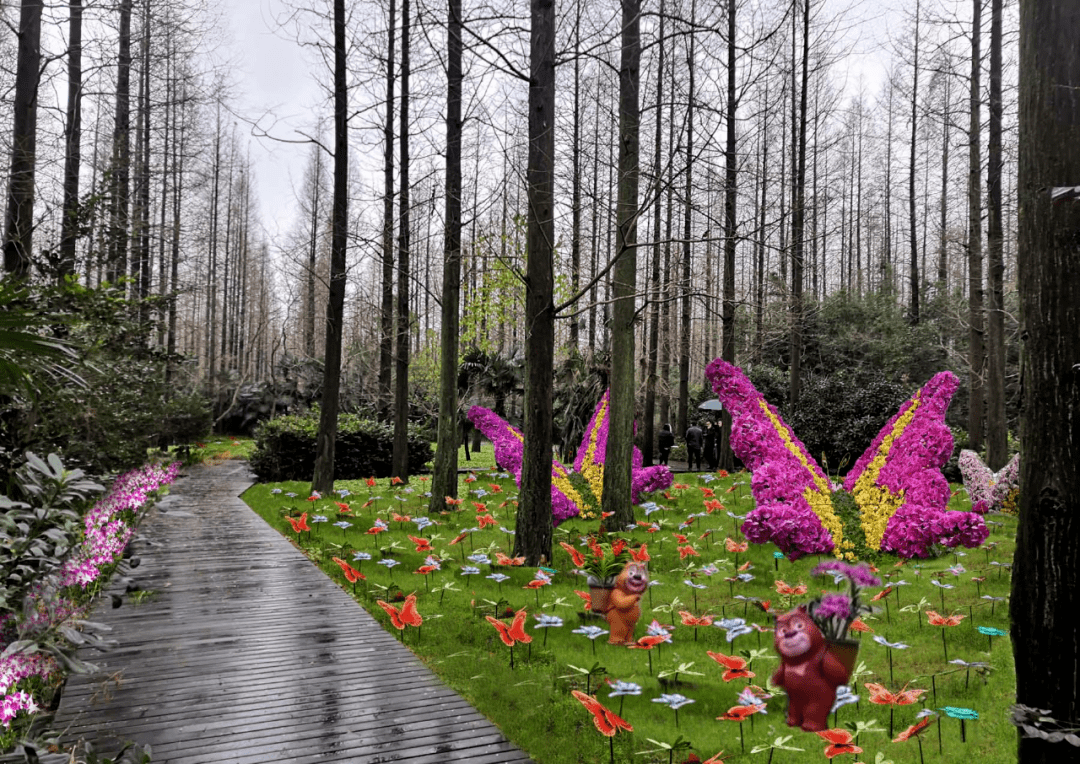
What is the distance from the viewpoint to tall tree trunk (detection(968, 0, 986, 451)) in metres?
13.2

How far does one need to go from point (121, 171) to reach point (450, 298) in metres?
6.78

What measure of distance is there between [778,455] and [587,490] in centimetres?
309

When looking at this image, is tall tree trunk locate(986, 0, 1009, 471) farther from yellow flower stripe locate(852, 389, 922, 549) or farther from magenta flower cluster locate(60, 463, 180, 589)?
magenta flower cluster locate(60, 463, 180, 589)

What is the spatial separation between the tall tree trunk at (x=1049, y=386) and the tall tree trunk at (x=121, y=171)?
8.35 m

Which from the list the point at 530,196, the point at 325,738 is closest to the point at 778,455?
the point at 530,196

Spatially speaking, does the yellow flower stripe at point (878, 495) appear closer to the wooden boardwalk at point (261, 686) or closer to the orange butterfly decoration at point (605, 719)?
the wooden boardwalk at point (261, 686)

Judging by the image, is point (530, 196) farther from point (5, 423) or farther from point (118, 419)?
point (118, 419)

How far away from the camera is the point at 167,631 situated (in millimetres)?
5125

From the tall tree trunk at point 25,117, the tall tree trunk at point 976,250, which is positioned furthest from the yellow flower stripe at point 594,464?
the tall tree trunk at point 25,117

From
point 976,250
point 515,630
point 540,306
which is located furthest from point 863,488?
point 976,250

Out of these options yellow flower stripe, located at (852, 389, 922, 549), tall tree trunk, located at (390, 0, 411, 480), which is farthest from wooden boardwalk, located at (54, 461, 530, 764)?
tall tree trunk, located at (390, 0, 411, 480)

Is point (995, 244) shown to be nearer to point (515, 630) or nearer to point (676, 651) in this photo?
point (676, 651)

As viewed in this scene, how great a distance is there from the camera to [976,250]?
13.8 m

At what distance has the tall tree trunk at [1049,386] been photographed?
7.09 ft
